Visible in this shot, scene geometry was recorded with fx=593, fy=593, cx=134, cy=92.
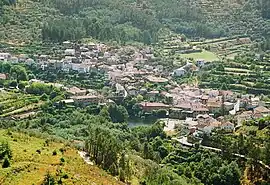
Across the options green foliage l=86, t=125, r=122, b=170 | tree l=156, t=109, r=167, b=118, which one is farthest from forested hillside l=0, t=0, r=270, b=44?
green foliage l=86, t=125, r=122, b=170

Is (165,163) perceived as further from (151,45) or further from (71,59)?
(151,45)

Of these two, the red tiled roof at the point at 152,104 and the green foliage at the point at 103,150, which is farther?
the red tiled roof at the point at 152,104

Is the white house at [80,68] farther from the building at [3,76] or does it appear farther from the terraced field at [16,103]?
the terraced field at [16,103]

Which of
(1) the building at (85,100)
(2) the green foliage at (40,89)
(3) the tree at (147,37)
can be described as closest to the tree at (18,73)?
(2) the green foliage at (40,89)

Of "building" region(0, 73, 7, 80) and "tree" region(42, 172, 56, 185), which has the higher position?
"tree" region(42, 172, 56, 185)

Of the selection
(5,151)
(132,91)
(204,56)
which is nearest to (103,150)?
(5,151)

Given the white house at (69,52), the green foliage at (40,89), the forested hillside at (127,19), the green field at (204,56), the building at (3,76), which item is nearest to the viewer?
the green foliage at (40,89)

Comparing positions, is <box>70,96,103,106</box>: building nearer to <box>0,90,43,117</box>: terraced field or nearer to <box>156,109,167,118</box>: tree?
<box>0,90,43,117</box>: terraced field

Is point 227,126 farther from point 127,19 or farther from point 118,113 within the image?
point 127,19
